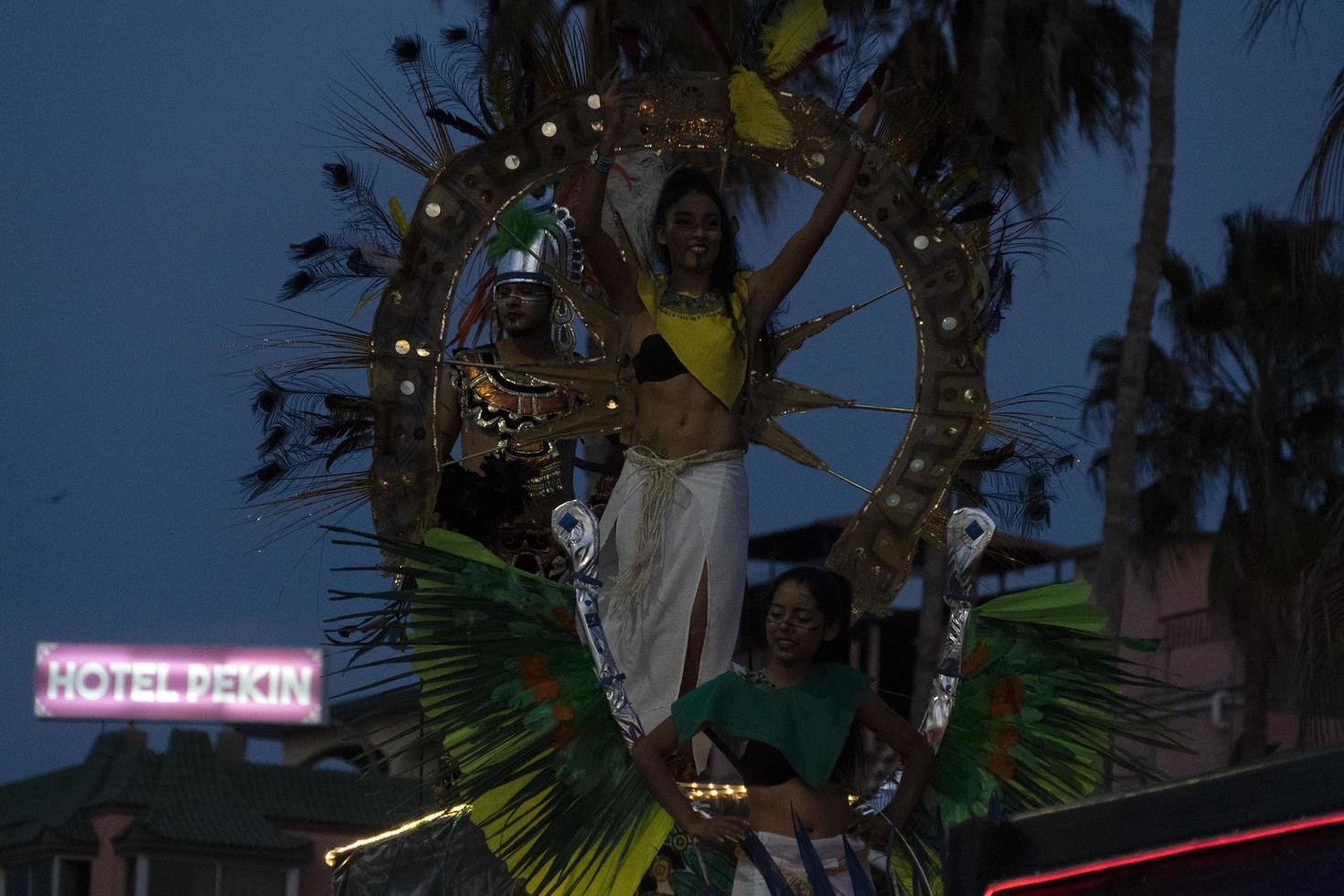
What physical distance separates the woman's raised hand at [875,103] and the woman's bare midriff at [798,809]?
2244 millimetres

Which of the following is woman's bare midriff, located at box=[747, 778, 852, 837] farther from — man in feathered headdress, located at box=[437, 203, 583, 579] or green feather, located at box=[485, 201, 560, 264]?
green feather, located at box=[485, 201, 560, 264]

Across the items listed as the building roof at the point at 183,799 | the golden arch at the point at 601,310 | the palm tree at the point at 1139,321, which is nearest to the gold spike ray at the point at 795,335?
the golden arch at the point at 601,310

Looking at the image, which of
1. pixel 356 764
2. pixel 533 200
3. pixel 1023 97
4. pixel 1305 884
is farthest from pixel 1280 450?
pixel 1305 884

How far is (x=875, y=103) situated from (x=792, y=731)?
2203mm

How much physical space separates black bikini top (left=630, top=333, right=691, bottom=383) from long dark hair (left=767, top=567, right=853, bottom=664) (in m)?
0.96

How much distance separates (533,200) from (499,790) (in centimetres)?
303

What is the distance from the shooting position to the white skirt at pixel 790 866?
486 cm

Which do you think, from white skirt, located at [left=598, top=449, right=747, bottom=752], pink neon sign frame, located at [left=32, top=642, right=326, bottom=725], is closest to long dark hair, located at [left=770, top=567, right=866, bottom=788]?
white skirt, located at [left=598, top=449, right=747, bottom=752]

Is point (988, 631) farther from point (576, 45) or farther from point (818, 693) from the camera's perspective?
point (576, 45)

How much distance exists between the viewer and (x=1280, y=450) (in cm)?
2394

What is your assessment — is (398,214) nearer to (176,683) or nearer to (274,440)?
(274,440)

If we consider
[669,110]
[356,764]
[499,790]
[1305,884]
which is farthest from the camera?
[669,110]

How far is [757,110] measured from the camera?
6645mm

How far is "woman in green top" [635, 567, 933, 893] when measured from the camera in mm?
4965
